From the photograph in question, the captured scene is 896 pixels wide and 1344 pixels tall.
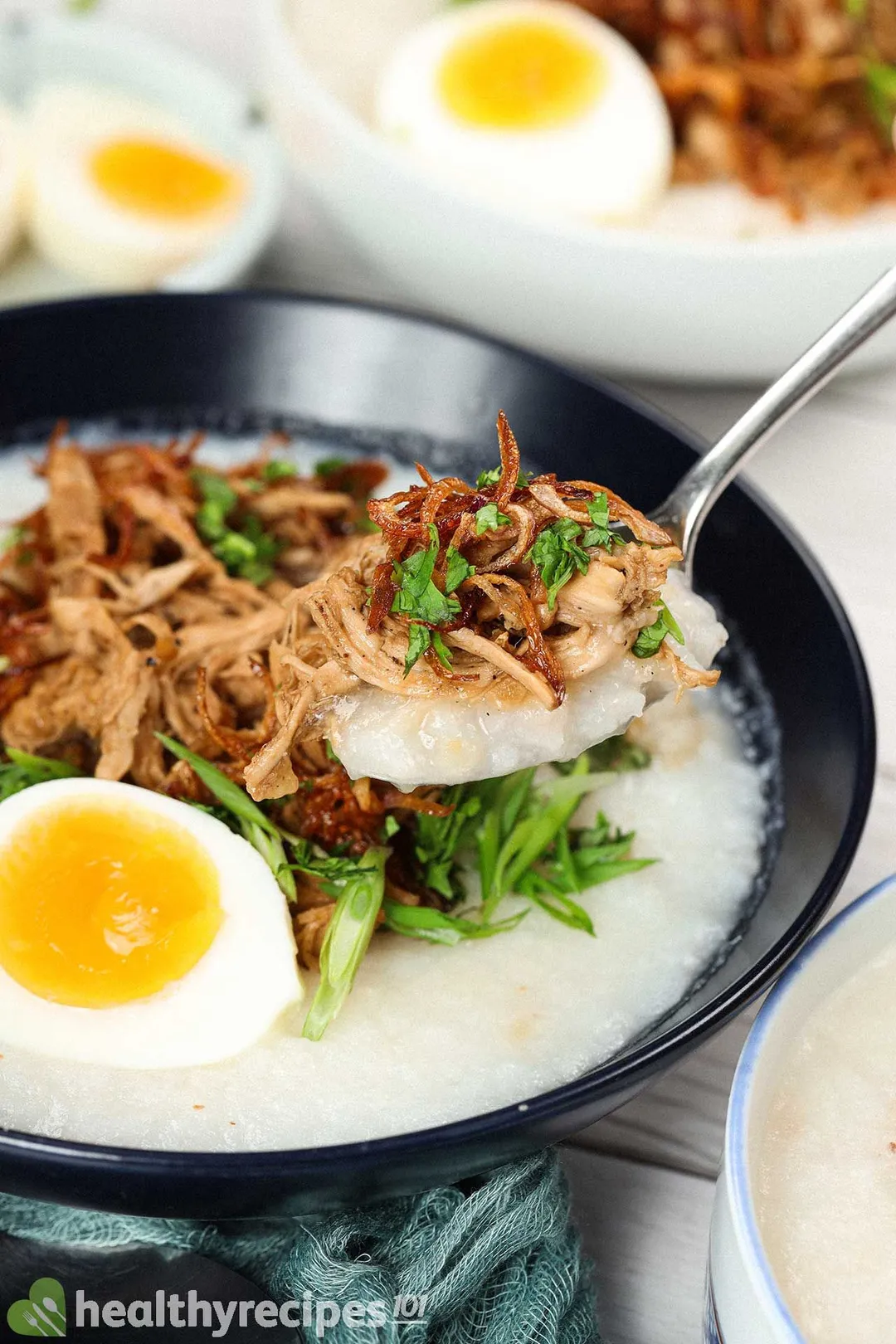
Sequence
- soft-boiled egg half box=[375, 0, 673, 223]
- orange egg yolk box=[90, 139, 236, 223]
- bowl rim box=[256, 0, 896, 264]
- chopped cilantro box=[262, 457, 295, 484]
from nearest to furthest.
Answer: chopped cilantro box=[262, 457, 295, 484] < bowl rim box=[256, 0, 896, 264] < soft-boiled egg half box=[375, 0, 673, 223] < orange egg yolk box=[90, 139, 236, 223]

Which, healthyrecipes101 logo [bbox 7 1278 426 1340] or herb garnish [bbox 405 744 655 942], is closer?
healthyrecipes101 logo [bbox 7 1278 426 1340]

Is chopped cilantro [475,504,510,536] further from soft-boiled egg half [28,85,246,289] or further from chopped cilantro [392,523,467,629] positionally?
soft-boiled egg half [28,85,246,289]

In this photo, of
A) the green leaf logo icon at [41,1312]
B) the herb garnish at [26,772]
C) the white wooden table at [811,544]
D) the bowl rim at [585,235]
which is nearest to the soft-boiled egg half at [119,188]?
the white wooden table at [811,544]

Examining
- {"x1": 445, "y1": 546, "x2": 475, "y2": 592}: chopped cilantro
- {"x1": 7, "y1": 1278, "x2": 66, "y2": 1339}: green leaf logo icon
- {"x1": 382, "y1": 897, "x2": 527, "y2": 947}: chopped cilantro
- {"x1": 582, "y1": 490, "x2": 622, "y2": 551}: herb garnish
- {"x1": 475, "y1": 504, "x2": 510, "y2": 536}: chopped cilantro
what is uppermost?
{"x1": 582, "y1": 490, "x2": 622, "y2": 551}: herb garnish

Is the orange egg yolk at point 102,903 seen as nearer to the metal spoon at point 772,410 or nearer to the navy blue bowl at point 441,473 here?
the navy blue bowl at point 441,473

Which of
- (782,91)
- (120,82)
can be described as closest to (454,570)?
(782,91)

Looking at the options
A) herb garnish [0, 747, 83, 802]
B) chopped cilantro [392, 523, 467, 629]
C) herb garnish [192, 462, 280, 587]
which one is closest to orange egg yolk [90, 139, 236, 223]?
herb garnish [192, 462, 280, 587]
